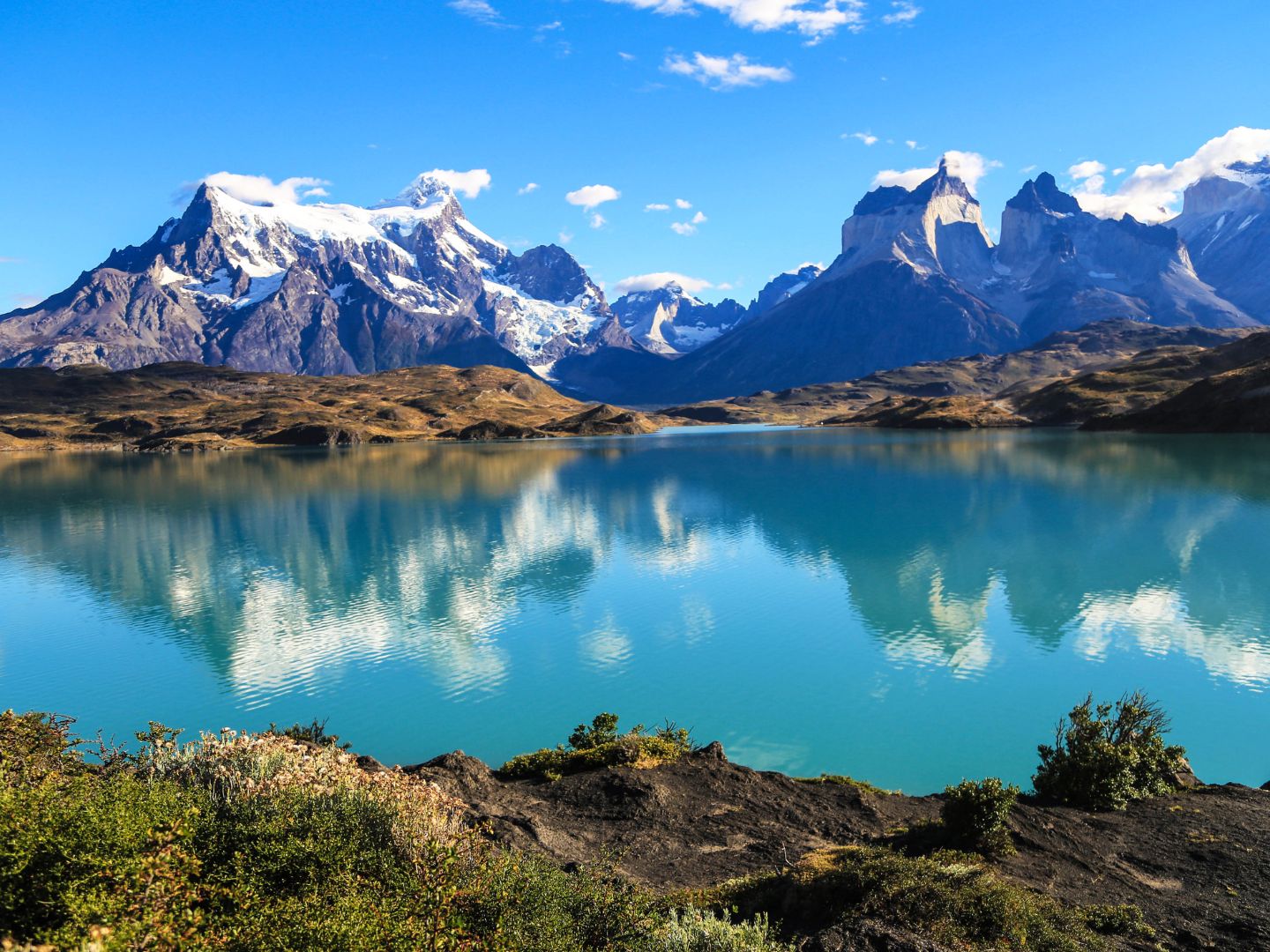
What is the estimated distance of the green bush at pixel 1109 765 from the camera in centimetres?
2011

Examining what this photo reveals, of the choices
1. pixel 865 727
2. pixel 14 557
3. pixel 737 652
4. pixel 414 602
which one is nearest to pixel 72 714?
pixel 414 602

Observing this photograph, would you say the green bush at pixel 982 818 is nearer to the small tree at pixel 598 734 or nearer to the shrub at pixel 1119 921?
the shrub at pixel 1119 921

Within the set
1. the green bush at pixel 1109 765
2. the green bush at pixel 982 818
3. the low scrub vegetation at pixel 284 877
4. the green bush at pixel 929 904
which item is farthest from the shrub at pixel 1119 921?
the green bush at pixel 1109 765

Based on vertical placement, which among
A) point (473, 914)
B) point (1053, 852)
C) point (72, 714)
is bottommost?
point (72, 714)

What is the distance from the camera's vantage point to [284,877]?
479 inches

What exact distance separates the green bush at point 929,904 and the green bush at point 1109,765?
7540mm

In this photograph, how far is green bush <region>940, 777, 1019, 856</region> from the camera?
53.4ft

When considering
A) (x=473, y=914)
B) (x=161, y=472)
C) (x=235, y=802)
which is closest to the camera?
(x=473, y=914)

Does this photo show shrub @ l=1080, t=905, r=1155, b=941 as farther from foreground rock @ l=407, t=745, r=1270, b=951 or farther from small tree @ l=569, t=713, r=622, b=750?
small tree @ l=569, t=713, r=622, b=750

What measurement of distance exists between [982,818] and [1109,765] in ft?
22.2

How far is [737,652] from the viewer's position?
3800cm

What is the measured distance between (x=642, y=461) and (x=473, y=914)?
155 m

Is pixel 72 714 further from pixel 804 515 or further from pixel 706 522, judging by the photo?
pixel 804 515

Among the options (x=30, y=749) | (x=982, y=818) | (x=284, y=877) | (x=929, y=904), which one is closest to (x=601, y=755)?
(x=982, y=818)
